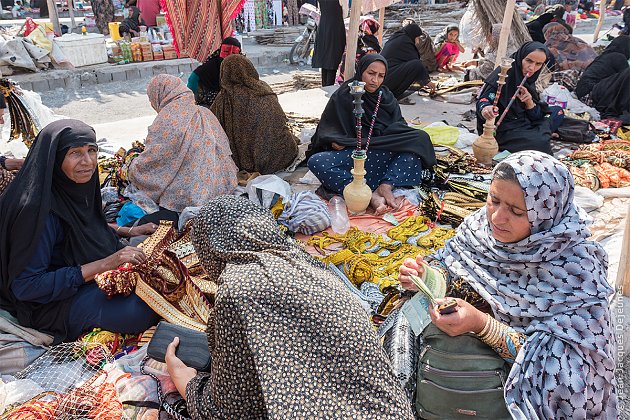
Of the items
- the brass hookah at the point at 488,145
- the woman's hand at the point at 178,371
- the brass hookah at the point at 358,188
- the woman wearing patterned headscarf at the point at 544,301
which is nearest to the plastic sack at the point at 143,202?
the brass hookah at the point at 358,188

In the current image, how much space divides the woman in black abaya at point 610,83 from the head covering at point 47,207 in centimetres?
606

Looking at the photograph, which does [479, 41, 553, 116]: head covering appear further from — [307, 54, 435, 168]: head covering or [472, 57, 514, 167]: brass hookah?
[307, 54, 435, 168]: head covering

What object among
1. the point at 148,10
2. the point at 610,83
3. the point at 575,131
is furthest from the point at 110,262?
the point at 148,10

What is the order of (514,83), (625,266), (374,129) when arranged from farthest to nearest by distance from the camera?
(514,83), (374,129), (625,266)

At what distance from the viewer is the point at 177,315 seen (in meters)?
2.38

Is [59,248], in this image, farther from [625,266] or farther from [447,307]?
[625,266]

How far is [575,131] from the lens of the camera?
5383mm

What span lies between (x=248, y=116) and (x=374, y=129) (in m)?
1.14

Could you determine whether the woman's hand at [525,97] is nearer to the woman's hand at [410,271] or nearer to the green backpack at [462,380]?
the woman's hand at [410,271]

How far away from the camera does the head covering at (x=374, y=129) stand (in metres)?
4.11

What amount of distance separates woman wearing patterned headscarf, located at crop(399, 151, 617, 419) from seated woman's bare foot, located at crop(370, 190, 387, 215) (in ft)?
6.28

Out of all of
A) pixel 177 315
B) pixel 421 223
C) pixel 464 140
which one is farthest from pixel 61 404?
pixel 464 140

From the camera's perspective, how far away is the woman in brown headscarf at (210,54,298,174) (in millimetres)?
4402

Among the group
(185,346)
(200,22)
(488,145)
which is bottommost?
(185,346)
